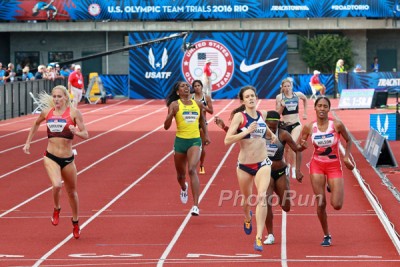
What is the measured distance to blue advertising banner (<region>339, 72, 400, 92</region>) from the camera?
159ft

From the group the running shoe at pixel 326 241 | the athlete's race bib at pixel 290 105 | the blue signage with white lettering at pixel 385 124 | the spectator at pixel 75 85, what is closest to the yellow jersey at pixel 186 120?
the running shoe at pixel 326 241

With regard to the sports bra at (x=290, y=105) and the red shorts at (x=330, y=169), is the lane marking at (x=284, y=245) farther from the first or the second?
the sports bra at (x=290, y=105)

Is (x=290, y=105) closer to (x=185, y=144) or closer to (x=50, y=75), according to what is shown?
(x=185, y=144)

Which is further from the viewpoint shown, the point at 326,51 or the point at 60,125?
the point at 326,51

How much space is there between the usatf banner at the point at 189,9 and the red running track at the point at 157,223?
104 feet

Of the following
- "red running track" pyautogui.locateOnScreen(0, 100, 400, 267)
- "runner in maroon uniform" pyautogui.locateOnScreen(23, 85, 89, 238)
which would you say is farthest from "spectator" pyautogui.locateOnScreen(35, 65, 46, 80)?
"runner in maroon uniform" pyautogui.locateOnScreen(23, 85, 89, 238)

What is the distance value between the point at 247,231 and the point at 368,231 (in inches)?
72.5

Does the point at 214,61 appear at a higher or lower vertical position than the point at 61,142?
lower

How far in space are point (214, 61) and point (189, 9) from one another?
741 cm

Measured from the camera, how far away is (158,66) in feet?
170

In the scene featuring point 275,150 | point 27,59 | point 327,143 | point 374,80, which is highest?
point 327,143

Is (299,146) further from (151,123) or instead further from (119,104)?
(119,104)

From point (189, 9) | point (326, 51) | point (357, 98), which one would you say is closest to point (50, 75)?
point (357, 98)

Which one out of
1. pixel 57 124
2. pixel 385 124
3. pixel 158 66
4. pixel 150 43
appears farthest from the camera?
pixel 158 66
